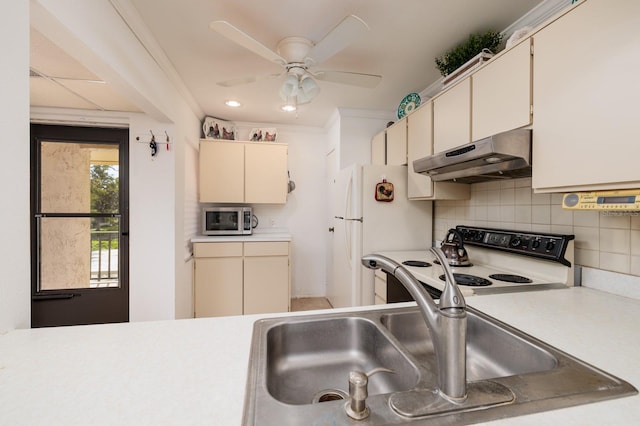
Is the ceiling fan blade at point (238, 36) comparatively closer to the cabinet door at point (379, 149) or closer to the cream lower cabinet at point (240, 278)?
the cabinet door at point (379, 149)


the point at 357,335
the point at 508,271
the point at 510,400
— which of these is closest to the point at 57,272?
the point at 357,335

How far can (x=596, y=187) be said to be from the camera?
1.02 m

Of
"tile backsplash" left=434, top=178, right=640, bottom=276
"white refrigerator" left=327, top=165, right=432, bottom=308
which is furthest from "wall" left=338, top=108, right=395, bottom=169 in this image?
"tile backsplash" left=434, top=178, right=640, bottom=276

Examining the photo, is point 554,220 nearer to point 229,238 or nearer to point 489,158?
point 489,158

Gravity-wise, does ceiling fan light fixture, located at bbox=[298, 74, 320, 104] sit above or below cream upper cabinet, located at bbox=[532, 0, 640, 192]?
above

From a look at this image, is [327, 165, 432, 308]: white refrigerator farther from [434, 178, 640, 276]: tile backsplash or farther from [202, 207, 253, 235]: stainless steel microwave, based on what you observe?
[202, 207, 253, 235]: stainless steel microwave

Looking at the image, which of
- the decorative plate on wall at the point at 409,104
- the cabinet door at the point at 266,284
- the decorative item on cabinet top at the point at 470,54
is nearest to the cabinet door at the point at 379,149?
the decorative plate on wall at the point at 409,104

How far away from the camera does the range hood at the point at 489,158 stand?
1238 mm

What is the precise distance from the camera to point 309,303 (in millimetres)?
3473

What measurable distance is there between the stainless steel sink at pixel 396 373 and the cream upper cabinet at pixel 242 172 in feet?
8.01

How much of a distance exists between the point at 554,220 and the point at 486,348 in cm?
103

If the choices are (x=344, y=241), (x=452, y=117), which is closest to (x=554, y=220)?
(x=452, y=117)

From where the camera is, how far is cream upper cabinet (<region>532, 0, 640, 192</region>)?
2.98 feet

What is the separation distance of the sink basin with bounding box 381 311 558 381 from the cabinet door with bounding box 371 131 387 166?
1993mm
